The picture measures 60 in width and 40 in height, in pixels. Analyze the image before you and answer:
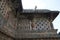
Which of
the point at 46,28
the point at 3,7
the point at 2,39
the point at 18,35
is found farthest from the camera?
the point at 46,28

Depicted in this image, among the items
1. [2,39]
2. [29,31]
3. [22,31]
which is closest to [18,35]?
[22,31]

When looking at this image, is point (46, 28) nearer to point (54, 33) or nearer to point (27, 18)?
point (54, 33)

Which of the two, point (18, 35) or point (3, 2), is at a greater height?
point (3, 2)

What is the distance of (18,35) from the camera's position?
821cm

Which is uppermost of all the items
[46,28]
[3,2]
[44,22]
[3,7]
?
[3,2]

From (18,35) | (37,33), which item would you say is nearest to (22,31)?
(18,35)

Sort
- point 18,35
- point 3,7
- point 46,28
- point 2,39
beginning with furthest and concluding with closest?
point 46,28, point 18,35, point 3,7, point 2,39

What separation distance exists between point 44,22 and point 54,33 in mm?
1812

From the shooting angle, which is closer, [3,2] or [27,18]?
[3,2]

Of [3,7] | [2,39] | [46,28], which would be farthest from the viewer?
[46,28]

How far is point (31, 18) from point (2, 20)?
14.1 ft

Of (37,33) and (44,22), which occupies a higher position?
(44,22)

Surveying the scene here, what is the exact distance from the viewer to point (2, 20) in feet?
19.9

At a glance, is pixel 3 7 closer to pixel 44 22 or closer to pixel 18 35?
pixel 18 35
